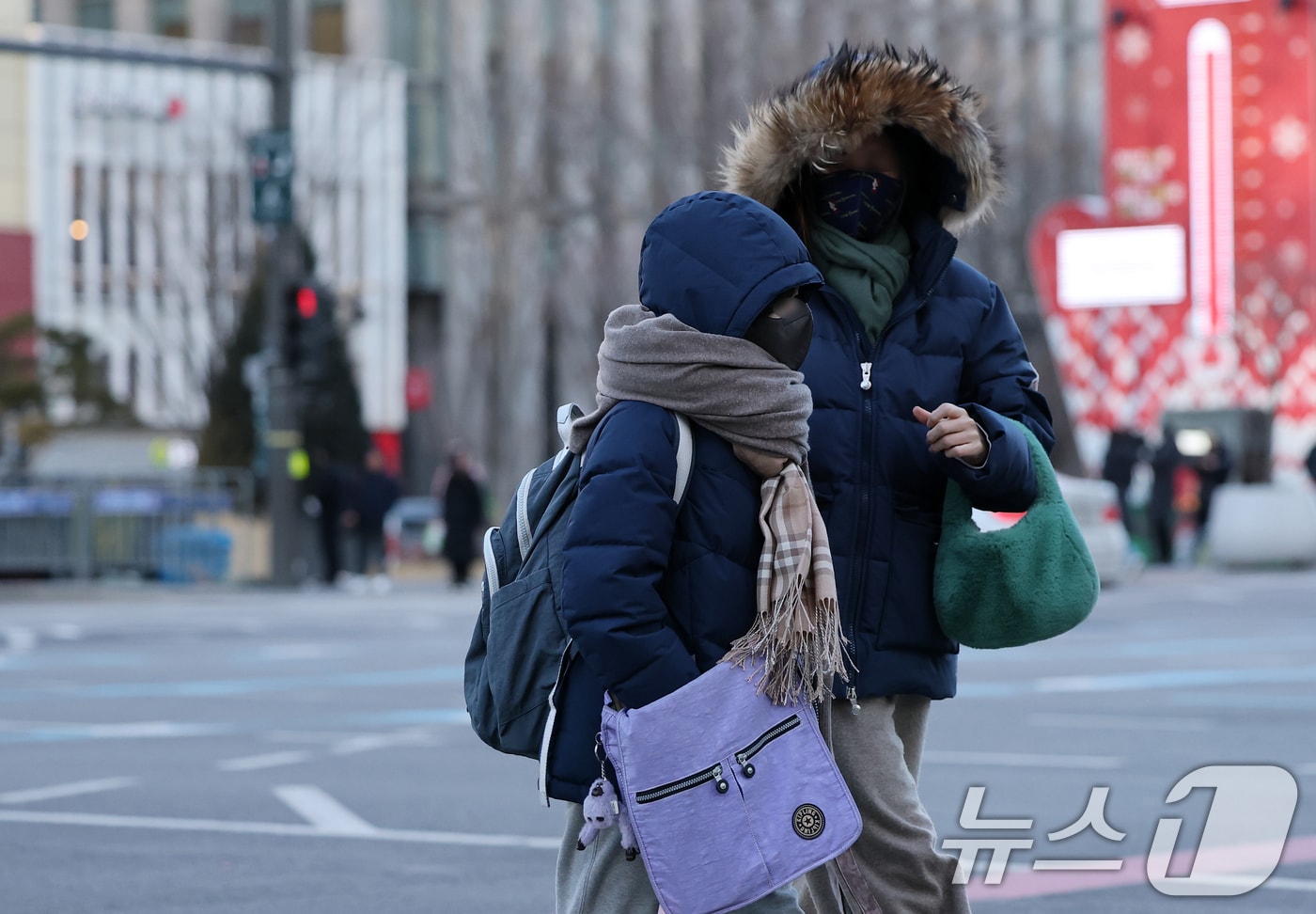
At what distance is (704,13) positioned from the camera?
38844 mm

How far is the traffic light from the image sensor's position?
24.0 m

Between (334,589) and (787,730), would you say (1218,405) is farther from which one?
(787,730)

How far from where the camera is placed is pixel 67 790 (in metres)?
8.82

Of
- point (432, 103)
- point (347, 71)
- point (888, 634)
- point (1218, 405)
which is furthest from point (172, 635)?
point (432, 103)

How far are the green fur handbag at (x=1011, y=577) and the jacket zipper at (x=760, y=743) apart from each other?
1.92ft

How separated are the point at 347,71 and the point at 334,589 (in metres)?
25.3

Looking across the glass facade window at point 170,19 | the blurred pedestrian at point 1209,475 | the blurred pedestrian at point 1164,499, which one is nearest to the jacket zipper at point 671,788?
the blurred pedestrian at point 1164,499

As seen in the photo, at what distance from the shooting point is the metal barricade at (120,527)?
25.5 m

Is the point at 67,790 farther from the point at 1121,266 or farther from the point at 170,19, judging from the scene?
the point at 170,19

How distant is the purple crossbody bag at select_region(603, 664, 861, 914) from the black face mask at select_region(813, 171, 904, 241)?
1024mm

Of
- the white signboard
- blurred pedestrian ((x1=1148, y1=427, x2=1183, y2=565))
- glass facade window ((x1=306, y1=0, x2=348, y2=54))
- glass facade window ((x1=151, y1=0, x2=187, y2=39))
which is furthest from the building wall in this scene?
blurred pedestrian ((x1=1148, y1=427, x2=1183, y2=565))

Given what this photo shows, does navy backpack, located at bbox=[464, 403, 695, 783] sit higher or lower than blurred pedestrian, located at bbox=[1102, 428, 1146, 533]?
higher

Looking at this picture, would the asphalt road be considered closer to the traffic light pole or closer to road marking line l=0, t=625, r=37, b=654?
road marking line l=0, t=625, r=37, b=654

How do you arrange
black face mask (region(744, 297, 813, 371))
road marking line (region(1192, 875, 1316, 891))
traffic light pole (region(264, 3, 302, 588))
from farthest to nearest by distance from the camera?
traffic light pole (region(264, 3, 302, 588)) → road marking line (region(1192, 875, 1316, 891)) → black face mask (region(744, 297, 813, 371))
